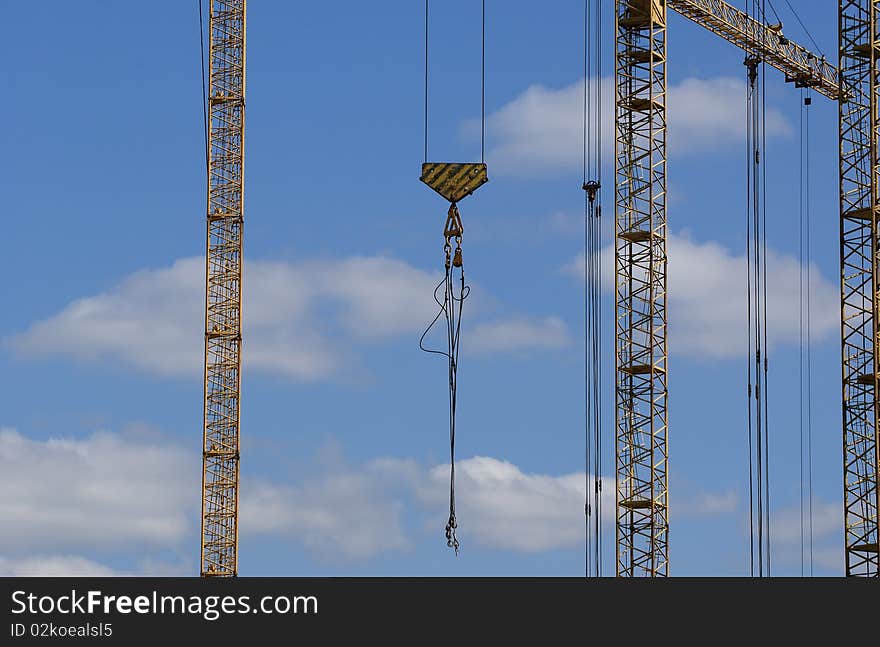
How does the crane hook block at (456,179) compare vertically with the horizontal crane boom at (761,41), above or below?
below

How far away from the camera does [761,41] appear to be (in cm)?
11125

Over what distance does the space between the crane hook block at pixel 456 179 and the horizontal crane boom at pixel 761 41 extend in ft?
152

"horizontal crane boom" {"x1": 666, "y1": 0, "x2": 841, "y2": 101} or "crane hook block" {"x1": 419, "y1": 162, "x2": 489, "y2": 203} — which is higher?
"horizontal crane boom" {"x1": 666, "y1": 0, "x2": 841, "y2": 101}

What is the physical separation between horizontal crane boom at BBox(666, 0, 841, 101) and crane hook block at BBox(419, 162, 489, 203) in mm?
46357

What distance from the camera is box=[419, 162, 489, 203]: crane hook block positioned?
60688 millimetres

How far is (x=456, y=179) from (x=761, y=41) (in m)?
54.4

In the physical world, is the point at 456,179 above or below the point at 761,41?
below

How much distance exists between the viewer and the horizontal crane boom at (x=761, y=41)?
352 ft

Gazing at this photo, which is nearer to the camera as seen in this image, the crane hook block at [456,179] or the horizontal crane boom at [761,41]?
the crane hook block at [456,179]

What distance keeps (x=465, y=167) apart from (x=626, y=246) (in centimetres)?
3514

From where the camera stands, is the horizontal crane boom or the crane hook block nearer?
the crane hook block
